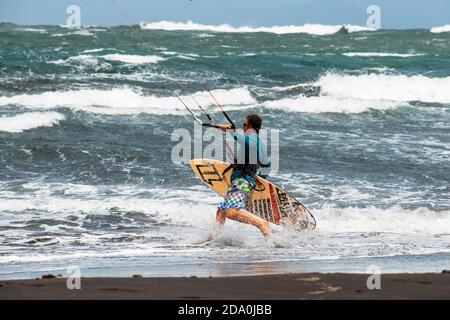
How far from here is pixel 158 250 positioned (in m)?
9.41

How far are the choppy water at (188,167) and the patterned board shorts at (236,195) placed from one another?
378 millimetres

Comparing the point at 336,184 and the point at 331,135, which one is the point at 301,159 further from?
the point at 331,135

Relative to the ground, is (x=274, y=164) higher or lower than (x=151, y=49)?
lower

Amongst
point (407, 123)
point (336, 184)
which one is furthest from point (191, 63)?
point (336, 184)

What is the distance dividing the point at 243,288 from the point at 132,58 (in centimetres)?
2664

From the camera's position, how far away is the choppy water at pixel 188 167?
370 inches

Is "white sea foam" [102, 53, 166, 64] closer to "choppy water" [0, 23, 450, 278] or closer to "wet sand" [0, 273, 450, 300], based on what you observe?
"choppy water" [0, 23, 450, 278]

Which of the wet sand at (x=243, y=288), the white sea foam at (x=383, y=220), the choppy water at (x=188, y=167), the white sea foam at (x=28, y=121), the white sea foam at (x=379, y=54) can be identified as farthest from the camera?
the white sea foam at (x=379, y=54)

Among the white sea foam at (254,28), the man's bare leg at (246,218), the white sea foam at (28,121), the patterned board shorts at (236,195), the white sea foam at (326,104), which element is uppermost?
the white sea foam at (254,28)

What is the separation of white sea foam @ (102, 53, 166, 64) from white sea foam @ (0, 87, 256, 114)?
8423 mm

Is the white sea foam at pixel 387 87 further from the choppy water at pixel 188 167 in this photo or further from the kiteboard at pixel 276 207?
the kiteboard at pixel 276 207

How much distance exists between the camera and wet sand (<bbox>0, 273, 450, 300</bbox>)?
6.45 metres

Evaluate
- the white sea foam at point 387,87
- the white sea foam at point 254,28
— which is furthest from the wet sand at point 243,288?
the white sea foam at point 254,28
